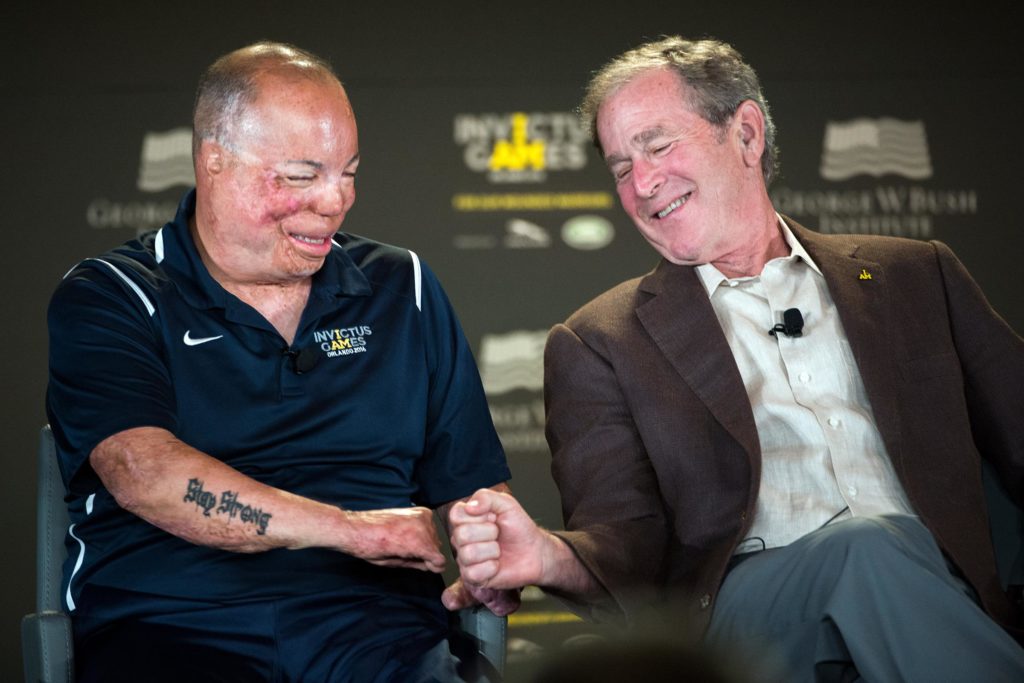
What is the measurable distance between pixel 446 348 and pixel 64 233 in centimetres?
321

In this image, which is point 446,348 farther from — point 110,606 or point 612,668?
point 612,668

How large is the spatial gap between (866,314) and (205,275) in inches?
50.3

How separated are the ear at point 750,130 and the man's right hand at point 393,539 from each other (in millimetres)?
1203

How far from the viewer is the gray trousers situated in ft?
5.85

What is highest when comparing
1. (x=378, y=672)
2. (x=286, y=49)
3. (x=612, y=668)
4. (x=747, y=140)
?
(x=286, y=49)

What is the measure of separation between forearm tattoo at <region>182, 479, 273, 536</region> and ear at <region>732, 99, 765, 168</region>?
55.3 inches

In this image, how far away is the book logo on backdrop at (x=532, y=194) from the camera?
16.8 ft

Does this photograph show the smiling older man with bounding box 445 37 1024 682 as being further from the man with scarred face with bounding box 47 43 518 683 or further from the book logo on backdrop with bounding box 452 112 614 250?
the book logo on backdrop with bounding box 452 112 614 250

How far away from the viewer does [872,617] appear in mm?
1836

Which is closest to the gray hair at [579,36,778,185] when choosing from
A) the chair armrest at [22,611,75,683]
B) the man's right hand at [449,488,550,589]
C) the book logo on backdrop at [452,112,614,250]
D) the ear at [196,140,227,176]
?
the ear at [196,140,227,176]

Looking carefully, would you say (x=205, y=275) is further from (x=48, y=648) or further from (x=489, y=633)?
(x=489, y=633)

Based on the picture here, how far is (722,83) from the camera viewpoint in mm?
2756

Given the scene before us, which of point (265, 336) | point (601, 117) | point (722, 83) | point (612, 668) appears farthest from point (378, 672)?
point (722, 83)

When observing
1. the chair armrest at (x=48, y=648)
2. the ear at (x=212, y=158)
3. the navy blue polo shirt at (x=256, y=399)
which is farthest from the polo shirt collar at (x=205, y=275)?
the chair armrest at (x=48, y=648)
